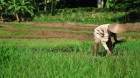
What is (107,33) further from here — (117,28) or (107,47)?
(117,28)

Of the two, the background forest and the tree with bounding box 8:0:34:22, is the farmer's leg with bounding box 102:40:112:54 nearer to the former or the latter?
the background forest

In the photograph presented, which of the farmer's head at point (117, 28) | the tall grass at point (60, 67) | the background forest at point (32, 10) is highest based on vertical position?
the farmer's head at point (117, 28)

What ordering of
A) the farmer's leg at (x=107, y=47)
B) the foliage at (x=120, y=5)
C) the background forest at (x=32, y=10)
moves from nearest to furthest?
the farmer's leg at (x=107, y=47) < the background forest at (x=32, y=10) < the foliage at (x=120, y=5)

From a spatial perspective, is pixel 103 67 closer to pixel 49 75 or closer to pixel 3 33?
pixel 49 75

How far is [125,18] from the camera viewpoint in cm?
3434

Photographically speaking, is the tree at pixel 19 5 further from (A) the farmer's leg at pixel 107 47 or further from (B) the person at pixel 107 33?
(A) the farmer's leg at pixel 107 47

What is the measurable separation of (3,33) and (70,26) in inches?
283

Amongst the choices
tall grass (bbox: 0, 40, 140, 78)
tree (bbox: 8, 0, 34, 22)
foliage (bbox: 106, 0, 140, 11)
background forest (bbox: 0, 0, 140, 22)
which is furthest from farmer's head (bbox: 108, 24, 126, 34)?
tree (bbox: 8, 0, 34, 22)

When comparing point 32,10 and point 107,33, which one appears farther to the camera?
point 32,10

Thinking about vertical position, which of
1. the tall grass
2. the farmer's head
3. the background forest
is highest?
the farmer's head

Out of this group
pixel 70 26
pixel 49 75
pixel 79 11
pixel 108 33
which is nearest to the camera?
pixel 49 75

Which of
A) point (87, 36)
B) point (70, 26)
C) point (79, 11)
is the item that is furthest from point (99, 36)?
point (79, 11)

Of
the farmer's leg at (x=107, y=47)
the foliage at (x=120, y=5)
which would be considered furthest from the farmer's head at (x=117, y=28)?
the foliage at (x=120, y=5)

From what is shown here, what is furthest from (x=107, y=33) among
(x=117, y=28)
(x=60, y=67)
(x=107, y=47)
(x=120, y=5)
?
(x=120, y=5)
